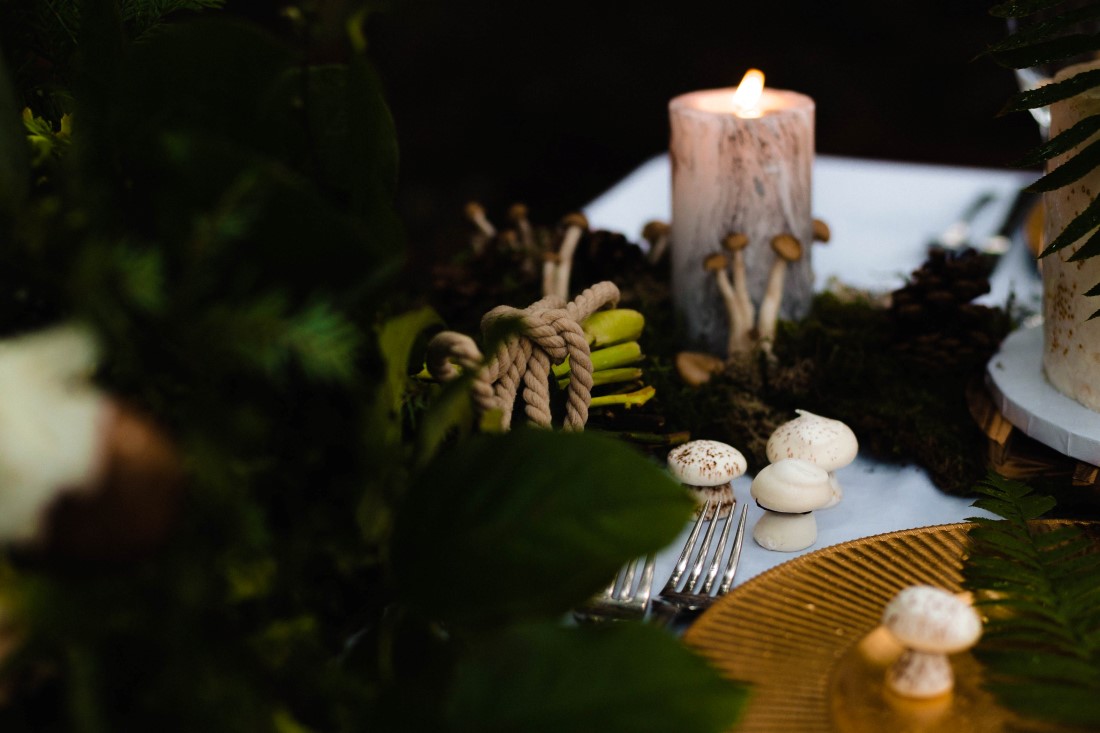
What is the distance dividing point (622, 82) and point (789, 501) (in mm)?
2723

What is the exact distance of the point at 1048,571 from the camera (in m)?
0.50

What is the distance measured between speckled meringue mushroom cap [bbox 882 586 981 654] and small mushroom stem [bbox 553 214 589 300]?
0.51 meters

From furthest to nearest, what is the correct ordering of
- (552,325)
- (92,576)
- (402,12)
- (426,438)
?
(402,12) < (552,325) < (426,438) < (92,576)

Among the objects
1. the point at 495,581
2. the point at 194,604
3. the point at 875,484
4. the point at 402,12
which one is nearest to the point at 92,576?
the point at 194,604

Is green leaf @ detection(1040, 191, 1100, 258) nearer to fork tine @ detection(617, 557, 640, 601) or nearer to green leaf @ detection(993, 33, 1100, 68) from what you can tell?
green leaf @ detection(993, 33, 1100, 68)

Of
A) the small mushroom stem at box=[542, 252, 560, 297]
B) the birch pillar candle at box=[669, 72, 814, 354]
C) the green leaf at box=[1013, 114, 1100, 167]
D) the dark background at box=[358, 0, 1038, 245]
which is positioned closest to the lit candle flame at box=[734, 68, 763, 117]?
the birch pillar candle at box=[669, 72, 814, 354]

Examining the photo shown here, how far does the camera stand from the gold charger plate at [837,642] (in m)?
0.43

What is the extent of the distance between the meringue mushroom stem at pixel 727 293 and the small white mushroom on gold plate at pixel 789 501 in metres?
0.25

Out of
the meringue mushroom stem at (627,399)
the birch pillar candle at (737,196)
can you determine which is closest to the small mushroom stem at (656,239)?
the birch pillar candle at (737,196)

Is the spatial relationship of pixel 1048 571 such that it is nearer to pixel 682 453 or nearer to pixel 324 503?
pixel 682 453

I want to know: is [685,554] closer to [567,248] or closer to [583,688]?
[583,688]

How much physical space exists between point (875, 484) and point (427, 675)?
1.48 ft

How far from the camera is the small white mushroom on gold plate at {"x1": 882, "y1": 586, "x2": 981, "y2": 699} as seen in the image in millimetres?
433

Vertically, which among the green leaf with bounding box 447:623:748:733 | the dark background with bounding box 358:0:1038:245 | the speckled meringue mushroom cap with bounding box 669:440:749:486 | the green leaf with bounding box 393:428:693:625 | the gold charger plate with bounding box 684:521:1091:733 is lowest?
the dark background with bounding box 358:0:1038:245
